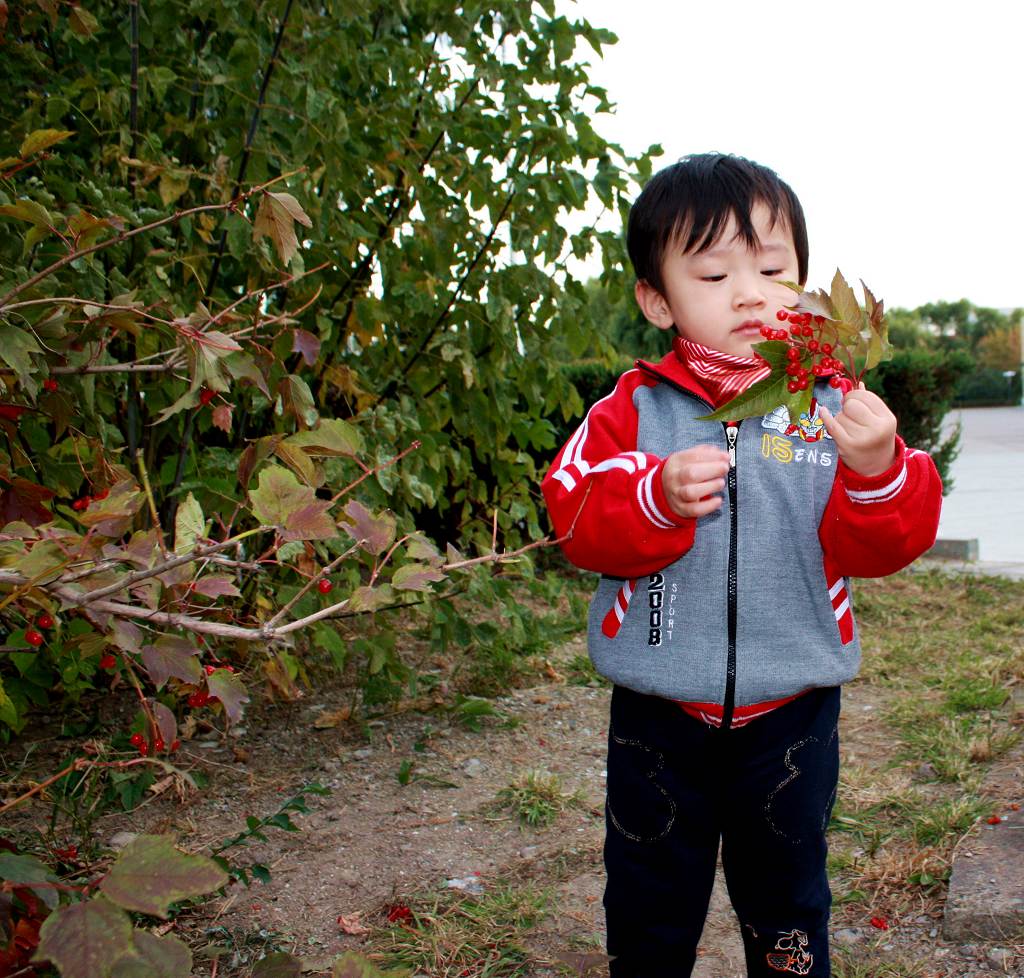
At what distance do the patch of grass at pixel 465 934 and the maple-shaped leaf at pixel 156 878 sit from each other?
133cm

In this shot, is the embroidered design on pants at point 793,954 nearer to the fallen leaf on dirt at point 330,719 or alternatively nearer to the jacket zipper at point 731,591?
the jacket zipper at point 731,591

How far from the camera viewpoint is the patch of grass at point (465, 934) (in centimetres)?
213

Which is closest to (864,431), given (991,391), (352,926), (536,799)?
(352,926)

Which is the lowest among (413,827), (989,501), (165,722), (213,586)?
(989,501)

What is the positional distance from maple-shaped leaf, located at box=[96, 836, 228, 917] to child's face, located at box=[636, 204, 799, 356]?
117 centimetres

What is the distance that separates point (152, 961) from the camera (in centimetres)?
94

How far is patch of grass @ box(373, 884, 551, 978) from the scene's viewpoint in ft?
7.00

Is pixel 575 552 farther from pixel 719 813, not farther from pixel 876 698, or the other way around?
pixel 876 698

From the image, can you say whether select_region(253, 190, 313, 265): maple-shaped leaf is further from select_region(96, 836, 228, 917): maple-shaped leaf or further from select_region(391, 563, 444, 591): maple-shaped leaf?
select_region(96, 836, 228, 917): maple-shaped leaf

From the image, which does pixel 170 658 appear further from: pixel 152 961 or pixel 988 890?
pixel 988 890

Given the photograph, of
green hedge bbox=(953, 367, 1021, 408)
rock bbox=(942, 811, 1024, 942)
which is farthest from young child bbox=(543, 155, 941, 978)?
green hedge bbox=(953, 367, 1021, 408)

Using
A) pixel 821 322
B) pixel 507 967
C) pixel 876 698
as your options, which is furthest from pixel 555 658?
pixel 821 322

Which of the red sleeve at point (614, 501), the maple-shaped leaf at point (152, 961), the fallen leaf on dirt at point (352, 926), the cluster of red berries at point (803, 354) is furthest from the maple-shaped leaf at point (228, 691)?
the fallen leaf on dirt at point (352, 926)

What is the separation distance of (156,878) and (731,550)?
1072 millimetres
